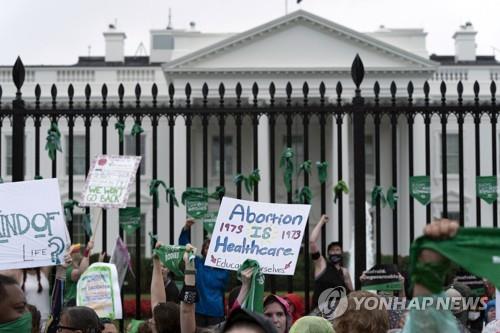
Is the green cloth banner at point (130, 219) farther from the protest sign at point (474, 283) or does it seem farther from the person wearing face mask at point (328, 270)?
the protest sign at point (474, 283)

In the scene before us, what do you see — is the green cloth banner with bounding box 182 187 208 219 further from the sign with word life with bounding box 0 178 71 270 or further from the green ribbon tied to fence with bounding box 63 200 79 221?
the sign with word life with bounding box 0 178 71 270

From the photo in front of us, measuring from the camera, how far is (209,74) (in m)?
39.8

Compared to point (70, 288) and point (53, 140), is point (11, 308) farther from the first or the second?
point (53, 140)

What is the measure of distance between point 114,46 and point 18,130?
38.5 metres

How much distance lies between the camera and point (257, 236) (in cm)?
821

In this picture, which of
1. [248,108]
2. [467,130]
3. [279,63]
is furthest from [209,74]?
[248,108]

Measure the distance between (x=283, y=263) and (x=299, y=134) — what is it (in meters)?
26.9

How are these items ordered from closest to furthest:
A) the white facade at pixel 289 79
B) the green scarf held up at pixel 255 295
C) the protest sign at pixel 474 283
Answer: the green scarf held up at pixel 255 295 → the protest sign at pixel 474 283 → the white facade at pixel 289 79

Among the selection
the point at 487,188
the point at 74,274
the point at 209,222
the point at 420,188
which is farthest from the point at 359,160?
the point at 74,274

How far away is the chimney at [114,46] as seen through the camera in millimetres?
47816

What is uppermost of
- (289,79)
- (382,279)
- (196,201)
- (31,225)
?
(289,79)

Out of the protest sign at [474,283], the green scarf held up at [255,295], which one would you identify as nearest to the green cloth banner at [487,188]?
the protest sign at [474,283]


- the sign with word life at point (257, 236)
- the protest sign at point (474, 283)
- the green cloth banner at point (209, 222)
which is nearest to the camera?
the sign with word life at point (257, 236)

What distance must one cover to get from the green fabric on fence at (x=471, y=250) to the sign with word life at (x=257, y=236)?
4.28 metres
